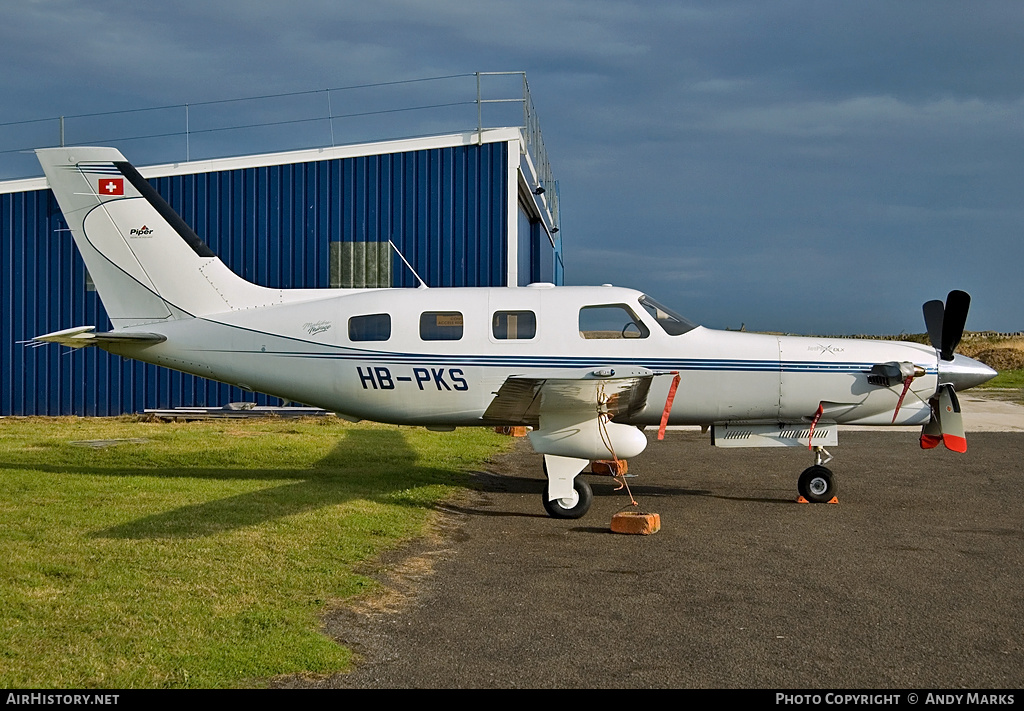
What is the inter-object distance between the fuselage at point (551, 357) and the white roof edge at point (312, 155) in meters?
8.47

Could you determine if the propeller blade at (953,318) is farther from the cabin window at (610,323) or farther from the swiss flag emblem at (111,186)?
the swiss flag emblem at (111,186)

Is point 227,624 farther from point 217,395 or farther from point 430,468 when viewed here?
point 217,395

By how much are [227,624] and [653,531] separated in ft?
15.6

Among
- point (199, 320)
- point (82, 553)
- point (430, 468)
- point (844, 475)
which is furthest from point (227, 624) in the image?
point (844, 475)

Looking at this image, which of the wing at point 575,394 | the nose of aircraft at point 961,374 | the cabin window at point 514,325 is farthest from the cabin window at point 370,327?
the nose of aircraft at point 961,374

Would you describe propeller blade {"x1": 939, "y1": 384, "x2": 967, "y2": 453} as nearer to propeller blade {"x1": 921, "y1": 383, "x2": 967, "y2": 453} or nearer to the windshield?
propeller blade {"x1": 921, "y1": 383, "x2": 967, "y2": 453}

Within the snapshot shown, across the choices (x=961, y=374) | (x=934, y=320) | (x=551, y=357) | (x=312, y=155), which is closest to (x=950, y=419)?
(x=961, y=374)

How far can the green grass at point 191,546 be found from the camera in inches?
205

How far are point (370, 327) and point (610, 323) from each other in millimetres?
2979

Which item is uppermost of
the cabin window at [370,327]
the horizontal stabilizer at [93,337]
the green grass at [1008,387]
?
the cabin window at [370,327]

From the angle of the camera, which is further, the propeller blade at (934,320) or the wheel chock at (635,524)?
the propeller blade at (934,320)

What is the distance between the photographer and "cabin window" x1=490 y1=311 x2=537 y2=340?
1082 cm

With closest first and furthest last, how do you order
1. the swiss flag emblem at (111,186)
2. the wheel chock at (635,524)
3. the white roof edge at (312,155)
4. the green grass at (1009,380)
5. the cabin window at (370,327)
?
the wheel chock at (635,524)
the cabin window at (370,327)
the swiss flag emblem at (111,186)
the white roof edge at (312,155)
the green grass at (1009,380)
